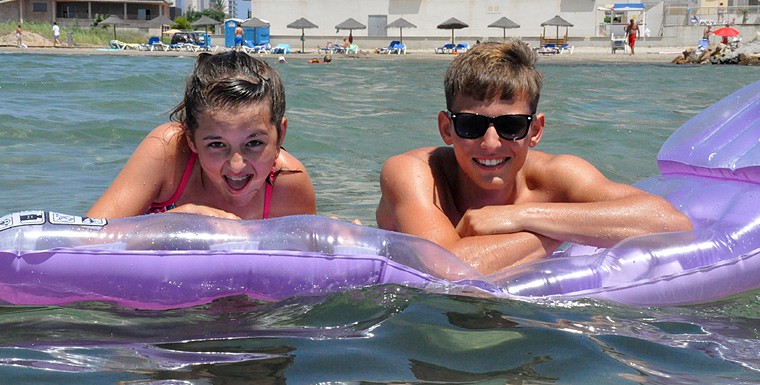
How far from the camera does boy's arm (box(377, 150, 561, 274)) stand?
303 centimetres

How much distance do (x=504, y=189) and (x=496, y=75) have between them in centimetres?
45

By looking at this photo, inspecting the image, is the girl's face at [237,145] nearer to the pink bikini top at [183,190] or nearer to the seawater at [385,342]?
the pink bikini top at [183,190]

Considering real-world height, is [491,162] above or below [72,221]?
above

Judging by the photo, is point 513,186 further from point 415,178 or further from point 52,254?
point 52,254

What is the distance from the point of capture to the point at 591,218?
3074 millimetres

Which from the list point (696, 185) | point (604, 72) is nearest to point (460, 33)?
point (604, 72)

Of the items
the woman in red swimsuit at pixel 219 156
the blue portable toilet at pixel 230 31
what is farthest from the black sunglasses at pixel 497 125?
the blue portable toilet at pixel 230 31

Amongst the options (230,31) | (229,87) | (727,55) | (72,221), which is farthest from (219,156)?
(230,31)

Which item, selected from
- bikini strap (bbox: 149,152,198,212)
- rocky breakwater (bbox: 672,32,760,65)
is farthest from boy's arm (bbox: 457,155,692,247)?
rocky breakwater (bbox: 672,32,760,65)

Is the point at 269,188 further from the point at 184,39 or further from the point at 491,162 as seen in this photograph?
the point at 184,39

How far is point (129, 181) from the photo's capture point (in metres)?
3.20

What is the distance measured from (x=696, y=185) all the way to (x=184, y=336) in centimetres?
223

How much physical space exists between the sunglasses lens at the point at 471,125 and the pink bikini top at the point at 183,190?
2.44ft

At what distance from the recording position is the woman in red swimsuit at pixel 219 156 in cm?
301
